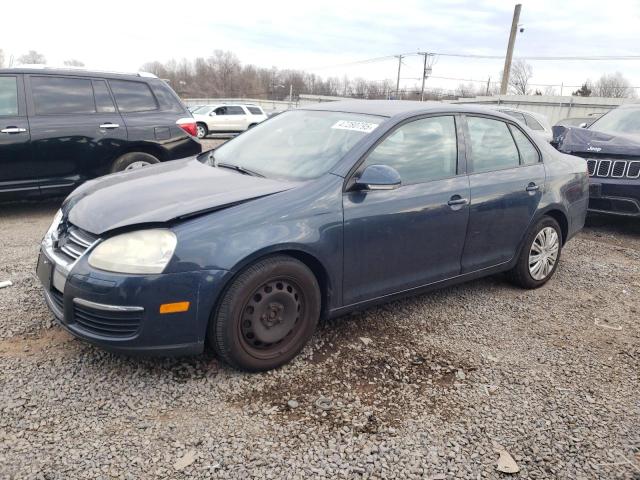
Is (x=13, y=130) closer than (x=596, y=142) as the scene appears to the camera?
Yes

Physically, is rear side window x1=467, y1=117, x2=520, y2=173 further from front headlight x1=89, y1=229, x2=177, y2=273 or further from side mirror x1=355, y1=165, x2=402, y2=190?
front headlight x1=89, y1=229, x2=177, y2=273

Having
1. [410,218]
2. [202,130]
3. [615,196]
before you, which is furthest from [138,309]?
[202,130]

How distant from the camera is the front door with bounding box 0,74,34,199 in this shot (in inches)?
221

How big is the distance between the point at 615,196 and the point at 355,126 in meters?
4.58

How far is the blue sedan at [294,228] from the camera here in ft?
8.52

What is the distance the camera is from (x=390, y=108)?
3707 millimetres

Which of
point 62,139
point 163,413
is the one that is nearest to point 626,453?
point 163,413

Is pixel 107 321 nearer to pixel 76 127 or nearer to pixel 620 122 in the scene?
pixel 76 127

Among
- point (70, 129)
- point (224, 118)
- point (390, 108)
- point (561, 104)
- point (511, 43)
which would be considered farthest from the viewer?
point (561, 104)

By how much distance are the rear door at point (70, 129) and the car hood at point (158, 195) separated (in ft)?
9.34

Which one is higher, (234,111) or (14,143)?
(14,143)

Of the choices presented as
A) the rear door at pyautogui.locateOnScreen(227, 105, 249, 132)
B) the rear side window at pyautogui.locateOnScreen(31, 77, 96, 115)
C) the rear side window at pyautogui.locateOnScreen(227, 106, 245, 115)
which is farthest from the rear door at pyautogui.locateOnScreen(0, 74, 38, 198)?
the rear side window at pyautogui.locateOnScreen(227, 106, 245, 115)

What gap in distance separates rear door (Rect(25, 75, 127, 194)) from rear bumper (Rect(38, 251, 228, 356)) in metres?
3.78

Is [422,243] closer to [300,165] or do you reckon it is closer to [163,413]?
[300,165]
